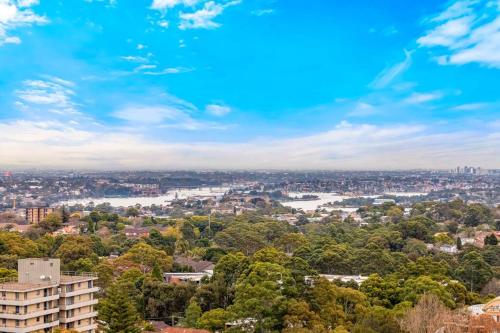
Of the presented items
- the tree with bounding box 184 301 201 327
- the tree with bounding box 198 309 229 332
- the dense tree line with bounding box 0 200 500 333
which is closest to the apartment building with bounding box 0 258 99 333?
the dense tree line with bounding box 0 200 500 333

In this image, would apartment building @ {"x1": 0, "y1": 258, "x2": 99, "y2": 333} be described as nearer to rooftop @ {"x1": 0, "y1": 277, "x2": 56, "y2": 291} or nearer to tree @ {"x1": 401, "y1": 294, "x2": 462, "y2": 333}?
rooftop @ {"x1": 0, "y1": 277, "x2": 56, "y2": 291}

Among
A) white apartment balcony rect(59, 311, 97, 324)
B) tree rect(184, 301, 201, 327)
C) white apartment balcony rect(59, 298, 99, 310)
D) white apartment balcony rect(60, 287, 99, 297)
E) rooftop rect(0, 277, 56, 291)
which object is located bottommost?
tree rect(184, 301, 201, 327)

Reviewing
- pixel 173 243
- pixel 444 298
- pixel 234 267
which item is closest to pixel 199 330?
pixel 234 267

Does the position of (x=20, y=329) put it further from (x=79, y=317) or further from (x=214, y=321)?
(x=214, y=321)

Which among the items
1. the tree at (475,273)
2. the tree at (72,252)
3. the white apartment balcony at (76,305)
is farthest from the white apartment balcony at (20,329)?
the tree at (475,273)

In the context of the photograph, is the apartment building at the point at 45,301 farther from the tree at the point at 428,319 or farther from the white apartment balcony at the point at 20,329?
the tree at the point at 428,319

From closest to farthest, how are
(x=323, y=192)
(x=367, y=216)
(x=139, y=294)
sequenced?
(x=139, y=294)
(x=367, y=216)
(x=323, y=192)

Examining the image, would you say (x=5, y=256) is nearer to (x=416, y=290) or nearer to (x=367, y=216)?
(x=416, y=290)
